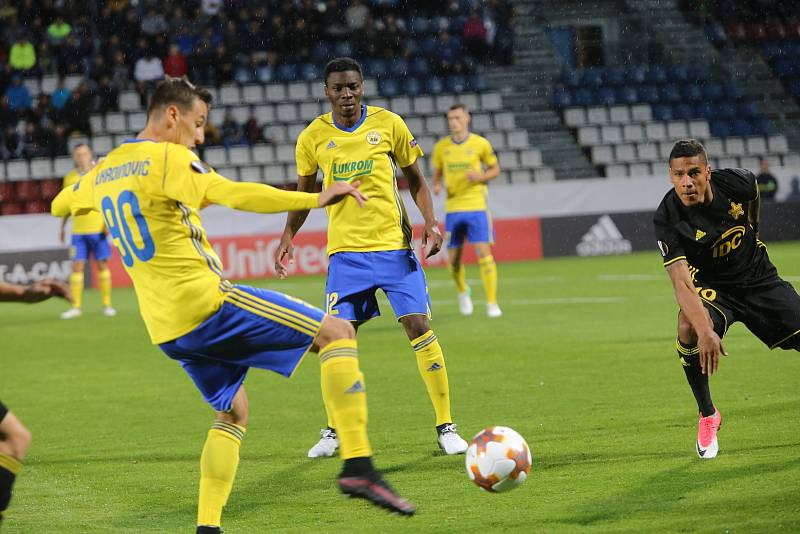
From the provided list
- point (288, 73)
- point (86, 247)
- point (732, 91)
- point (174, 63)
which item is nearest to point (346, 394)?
point (86, 247)

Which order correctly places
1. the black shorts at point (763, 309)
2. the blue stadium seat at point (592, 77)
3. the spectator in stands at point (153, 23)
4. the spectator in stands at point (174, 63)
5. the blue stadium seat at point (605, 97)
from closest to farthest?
1. the black shorts at point (763, 309)
2. the spectator in stands at point (174, 63)
3. the spectator in stands at point (153, 23)
4. the blue stadium seat at point (605, 97)
5. the blue stadium seat at point (592, 77)

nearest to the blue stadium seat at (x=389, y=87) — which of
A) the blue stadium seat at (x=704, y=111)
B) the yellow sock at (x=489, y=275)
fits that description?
the blue stadium seat at (x=704, y=111)

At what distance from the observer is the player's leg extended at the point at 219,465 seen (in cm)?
510

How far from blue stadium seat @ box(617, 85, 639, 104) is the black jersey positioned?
23703mm

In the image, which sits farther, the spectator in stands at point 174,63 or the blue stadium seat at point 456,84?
the blue stadium seat at point 456,84

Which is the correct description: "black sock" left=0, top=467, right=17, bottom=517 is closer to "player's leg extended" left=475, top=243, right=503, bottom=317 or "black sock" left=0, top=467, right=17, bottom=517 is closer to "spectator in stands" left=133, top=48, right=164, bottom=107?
"player's leg extended" left=475, top=243, right=503, bottom=317

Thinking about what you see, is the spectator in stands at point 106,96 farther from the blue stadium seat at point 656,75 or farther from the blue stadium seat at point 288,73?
the blue stadium seat at point 656,75

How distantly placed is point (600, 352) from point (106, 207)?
7.00 meters

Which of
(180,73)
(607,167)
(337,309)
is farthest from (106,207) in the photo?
(607,167)

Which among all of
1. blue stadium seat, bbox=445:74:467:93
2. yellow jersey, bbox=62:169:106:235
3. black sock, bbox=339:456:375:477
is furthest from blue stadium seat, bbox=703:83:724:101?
black sock, bbox=339:456:375:477

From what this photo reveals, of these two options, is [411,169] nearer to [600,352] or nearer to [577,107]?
[600,352]

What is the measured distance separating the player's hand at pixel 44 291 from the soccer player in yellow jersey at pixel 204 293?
15.5 inches

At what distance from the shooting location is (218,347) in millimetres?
5066

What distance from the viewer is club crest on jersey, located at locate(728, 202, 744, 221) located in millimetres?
6633
